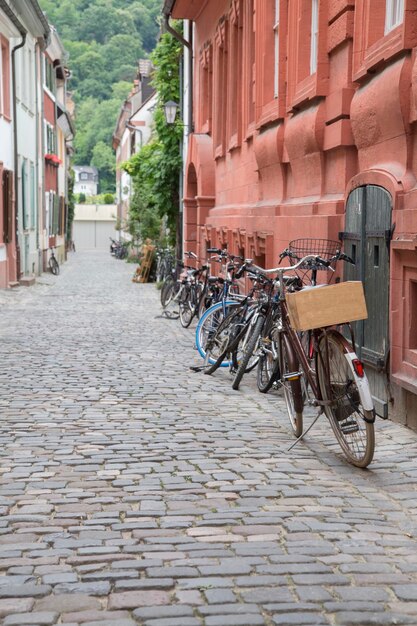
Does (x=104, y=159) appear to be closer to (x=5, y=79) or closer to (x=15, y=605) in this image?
(x=5, y=79)

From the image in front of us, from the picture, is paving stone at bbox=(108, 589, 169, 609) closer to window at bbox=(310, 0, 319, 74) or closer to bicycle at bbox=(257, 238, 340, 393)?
bicycle at bbox=(257, 238, 340, 393)

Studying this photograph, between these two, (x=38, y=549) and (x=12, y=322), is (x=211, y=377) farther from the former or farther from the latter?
(x=12, y=322)

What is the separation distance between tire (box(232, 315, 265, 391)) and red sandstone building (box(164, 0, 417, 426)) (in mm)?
972

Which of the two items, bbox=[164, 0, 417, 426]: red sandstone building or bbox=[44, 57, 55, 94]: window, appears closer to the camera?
bbox=[164, 0, 417, 426]: red sandstone building

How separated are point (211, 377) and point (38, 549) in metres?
6.12

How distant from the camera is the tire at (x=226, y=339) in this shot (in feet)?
33.3

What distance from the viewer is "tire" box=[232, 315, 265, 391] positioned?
30.7 feet

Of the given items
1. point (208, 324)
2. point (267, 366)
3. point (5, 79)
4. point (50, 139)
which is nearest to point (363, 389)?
point (267, 366)

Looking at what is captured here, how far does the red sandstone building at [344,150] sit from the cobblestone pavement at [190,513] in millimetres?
1031

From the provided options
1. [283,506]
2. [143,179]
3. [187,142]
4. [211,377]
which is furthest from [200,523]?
[143,179]

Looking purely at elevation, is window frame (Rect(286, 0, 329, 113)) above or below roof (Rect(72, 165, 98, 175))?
below

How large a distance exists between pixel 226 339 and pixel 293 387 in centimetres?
349

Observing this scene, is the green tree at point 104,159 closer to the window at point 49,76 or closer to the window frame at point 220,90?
the window at point 49,76

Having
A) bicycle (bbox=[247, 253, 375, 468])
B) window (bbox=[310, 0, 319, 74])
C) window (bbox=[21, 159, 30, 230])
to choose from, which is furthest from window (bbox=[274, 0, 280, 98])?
window (bbox=[21, 159, 30, 230])
